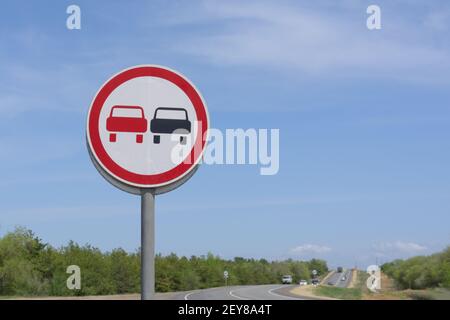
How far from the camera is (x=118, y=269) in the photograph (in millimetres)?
46000

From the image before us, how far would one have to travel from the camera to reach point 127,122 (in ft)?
11.0

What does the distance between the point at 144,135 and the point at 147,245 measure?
1.92 feet

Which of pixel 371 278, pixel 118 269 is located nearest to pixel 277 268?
pixel 118 269

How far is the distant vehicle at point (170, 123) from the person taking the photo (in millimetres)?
3354

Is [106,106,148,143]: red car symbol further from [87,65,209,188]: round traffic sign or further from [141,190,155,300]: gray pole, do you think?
[141,190,155,300]: gray pole

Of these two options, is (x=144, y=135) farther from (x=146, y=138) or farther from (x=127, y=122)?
(x=127, y=122)

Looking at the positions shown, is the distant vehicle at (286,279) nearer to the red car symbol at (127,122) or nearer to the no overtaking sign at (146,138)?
the no overtaking sign at (146,138)

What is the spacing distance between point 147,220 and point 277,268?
9318 cm

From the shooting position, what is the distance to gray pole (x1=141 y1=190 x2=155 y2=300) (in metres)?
3.39

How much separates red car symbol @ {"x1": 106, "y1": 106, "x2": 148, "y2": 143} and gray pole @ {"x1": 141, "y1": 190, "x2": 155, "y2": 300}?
332 millimetres

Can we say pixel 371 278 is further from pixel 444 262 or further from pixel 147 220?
pixel 444 262

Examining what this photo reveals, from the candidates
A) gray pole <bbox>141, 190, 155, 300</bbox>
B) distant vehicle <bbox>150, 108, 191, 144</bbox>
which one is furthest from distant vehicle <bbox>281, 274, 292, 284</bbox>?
distant vehicle <bbox>150, 108, 191, 144</bbox>

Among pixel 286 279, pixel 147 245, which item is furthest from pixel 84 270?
pixel 286 279
